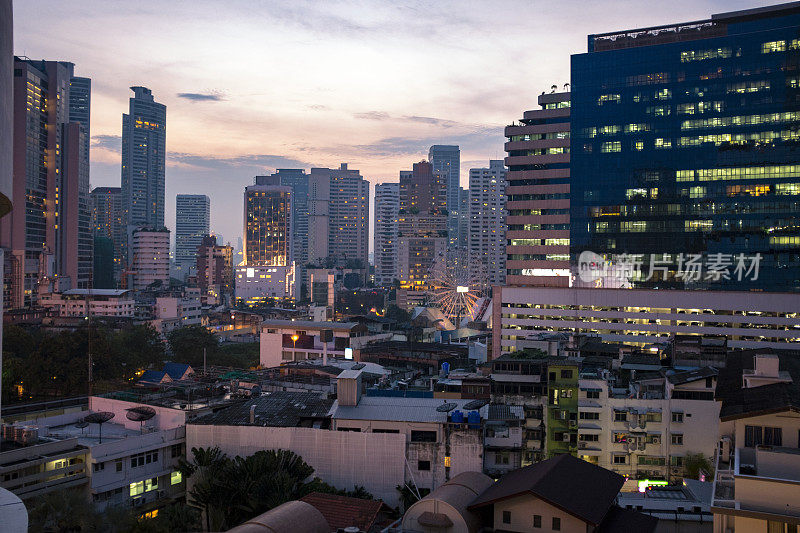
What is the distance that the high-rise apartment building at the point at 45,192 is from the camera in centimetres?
12788

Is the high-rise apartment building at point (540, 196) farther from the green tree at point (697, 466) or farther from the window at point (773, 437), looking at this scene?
the window at point (773, 437)

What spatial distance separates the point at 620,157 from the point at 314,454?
238 feet

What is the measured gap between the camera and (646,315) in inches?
3401

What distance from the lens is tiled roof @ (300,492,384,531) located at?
2584 cm

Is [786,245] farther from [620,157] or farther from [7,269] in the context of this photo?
[7,269]

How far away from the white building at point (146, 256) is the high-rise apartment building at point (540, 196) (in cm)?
12424

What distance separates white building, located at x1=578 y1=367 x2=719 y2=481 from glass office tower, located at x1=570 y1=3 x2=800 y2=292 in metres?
51.2

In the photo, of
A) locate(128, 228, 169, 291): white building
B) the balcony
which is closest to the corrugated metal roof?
the balcony

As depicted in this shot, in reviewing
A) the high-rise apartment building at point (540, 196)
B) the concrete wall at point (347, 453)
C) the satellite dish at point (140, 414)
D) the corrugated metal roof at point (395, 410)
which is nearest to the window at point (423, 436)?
the corrugated metal roof at point (395, 410)

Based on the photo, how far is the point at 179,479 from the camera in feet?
116

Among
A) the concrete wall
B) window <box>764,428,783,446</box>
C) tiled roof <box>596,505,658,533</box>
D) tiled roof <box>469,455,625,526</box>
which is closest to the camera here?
window <box>764,428,783,446</box>

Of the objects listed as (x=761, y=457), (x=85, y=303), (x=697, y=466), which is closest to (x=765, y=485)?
(x=761, y=457)

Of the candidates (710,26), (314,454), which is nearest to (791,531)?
(314,454)

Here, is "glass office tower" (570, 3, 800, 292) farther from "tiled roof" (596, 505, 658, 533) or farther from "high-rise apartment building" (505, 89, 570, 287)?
"tiled roof" (596, 505, 658, 533)
